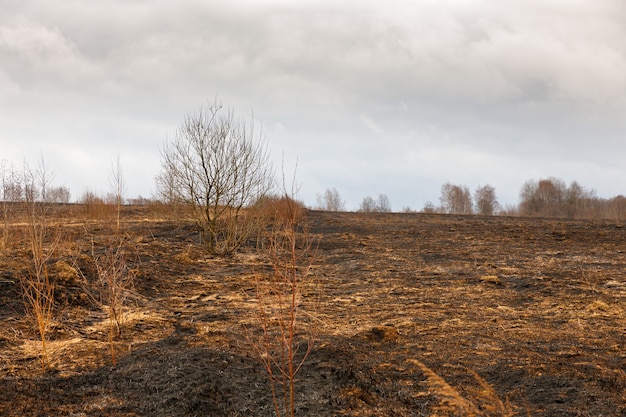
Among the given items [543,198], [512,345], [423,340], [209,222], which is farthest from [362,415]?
[543,198]

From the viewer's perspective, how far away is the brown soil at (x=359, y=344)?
3.91m

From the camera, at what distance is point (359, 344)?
17.2 ft

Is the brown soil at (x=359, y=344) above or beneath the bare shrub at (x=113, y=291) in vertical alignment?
beneath

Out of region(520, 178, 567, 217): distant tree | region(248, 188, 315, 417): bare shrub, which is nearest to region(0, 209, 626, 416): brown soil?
region(248, 188, 315, 417): bare shrub

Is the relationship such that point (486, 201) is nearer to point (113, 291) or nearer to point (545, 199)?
point (545, 199)

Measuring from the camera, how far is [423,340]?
17.6ft

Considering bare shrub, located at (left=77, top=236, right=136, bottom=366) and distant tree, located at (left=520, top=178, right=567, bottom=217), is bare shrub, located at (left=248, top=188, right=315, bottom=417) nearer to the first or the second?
bare shrub, located at (left=77, top=236, right=136, bottom=366)

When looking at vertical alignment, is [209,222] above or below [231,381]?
above

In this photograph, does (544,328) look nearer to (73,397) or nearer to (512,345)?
(512,345)

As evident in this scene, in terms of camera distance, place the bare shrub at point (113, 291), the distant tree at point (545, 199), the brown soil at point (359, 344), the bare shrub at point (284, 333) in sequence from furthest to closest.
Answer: the distant tree at point (545, 199)
the bare shrub at point (113, 291)
the brown soil at point (359, 344)
the bare shrub at point (284, 333)

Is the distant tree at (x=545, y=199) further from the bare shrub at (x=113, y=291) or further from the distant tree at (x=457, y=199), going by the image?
the bare shrub at (x=113, y=291)

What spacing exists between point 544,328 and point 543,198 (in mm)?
45179

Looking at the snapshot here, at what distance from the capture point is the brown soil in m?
3.91

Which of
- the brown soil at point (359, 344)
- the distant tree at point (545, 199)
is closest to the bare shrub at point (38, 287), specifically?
the brown soil at point (359, 344)
